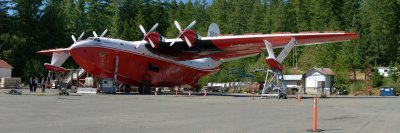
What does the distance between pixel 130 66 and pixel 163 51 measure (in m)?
3.12

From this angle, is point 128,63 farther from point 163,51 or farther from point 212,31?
point 212,31

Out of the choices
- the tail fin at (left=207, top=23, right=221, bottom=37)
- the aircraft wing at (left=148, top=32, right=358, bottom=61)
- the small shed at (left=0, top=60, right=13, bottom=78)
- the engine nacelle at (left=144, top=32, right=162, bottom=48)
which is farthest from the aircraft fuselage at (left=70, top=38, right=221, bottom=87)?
the small shed at (left=0, top=60, right=13, bottom=78)

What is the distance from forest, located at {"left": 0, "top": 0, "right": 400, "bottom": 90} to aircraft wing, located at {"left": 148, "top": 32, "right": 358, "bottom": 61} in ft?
72.4

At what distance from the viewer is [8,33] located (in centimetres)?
7050

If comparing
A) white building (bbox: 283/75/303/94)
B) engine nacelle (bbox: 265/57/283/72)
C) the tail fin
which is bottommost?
white building (bbox: 283/75/303/94)

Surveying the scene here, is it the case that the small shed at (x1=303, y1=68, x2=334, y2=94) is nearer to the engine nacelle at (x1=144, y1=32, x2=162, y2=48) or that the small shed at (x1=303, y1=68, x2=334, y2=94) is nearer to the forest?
the forest

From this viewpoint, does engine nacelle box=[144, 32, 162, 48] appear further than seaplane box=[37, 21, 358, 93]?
Yes

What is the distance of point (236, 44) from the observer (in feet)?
120

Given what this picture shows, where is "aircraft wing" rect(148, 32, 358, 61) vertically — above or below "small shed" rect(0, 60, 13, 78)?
above

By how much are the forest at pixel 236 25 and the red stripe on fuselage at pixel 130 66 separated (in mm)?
20852

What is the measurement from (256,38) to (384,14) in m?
58.3

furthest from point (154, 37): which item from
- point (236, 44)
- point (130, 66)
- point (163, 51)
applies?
point (236, 44)

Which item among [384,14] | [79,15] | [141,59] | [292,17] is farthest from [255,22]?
[141,59]

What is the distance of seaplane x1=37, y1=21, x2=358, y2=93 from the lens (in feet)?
110
